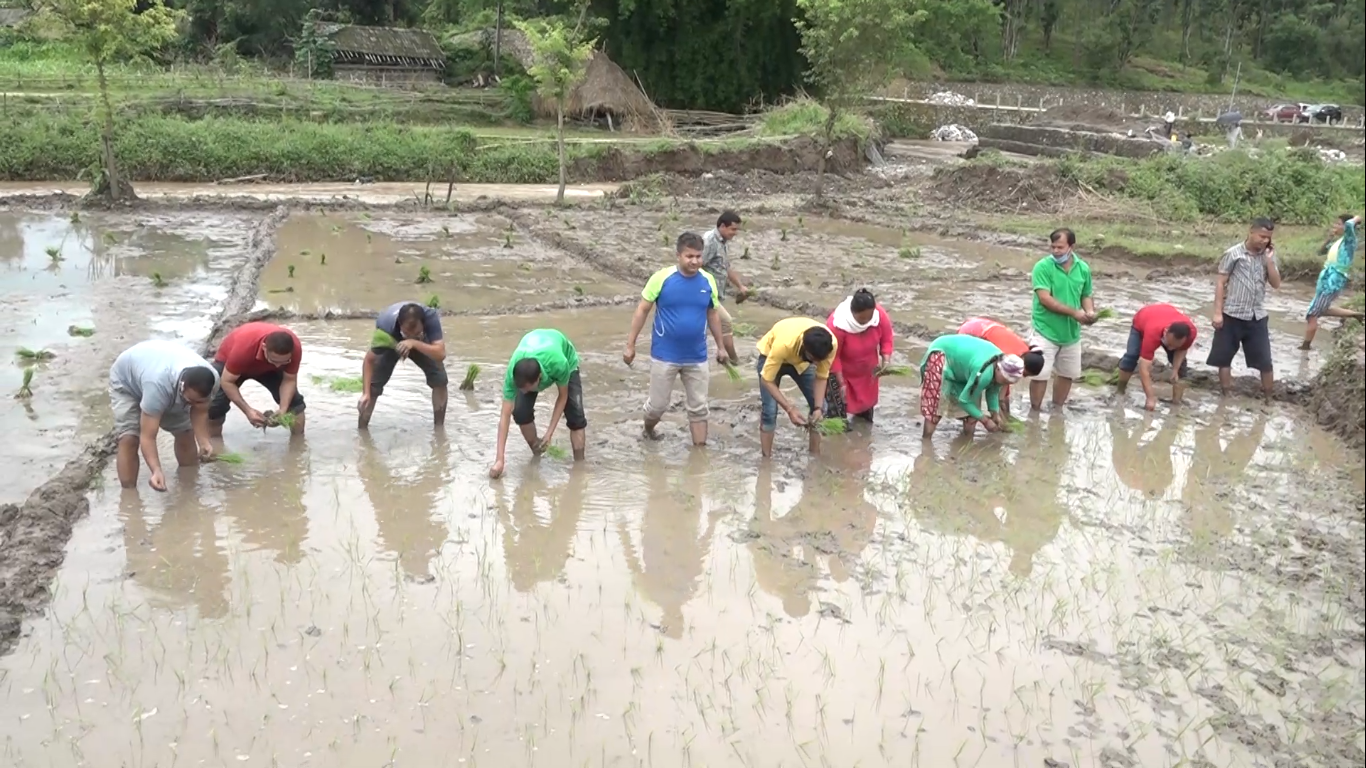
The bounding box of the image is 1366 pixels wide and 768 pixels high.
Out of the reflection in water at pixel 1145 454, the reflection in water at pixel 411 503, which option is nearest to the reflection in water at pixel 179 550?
the reflection in water at pixel 411 503

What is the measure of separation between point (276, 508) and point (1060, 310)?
5863 millimetres

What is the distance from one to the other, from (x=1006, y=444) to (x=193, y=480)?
18.4 feet

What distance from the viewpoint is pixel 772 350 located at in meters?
7.09

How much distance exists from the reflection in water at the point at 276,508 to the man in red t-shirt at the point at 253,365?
33cm

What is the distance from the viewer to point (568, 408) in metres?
7.04

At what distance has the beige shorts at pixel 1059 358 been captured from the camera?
8.53m

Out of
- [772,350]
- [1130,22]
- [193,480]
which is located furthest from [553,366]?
[1130,22]

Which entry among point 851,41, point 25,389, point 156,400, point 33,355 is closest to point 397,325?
point 156,400

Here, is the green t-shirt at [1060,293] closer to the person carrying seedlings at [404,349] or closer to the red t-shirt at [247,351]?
the person carrying seedlings at [404,349]

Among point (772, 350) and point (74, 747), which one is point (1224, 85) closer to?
point (772, 350)

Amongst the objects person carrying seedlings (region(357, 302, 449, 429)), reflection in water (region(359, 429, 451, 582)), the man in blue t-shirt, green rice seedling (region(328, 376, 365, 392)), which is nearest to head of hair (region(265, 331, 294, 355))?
person carrying seedlings (region(357, 302, 449, 429))

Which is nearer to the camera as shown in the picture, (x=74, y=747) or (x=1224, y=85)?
(x=74, y=747)

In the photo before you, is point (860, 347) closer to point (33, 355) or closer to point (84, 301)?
point (33, 355)

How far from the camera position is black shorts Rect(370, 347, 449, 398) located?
7.43 m
